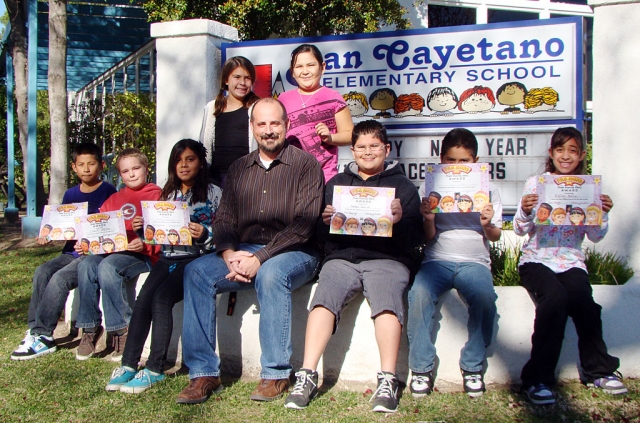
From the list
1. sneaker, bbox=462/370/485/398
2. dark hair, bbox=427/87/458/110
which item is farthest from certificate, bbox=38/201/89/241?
dark hair, bbox=427/87/458/110

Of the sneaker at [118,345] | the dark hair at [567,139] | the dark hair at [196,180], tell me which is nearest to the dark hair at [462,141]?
the dark hair at [567,139]

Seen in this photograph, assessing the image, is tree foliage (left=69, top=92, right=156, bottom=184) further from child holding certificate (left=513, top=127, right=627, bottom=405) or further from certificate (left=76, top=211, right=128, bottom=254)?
child holding certificate (left=513, top=127, right=627, bottom=405)

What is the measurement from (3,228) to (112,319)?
8.30 metres

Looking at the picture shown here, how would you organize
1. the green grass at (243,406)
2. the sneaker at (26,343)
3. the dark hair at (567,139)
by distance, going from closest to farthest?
the green grass at (243,406)
the dark hair at (567,139)
the sneaker at (26,343)

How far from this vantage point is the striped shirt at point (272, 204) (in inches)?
158

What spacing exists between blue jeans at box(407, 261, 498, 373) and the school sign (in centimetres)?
197

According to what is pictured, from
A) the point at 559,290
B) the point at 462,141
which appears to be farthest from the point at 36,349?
the point at 559,290

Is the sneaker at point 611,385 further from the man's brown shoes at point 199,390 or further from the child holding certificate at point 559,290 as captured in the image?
the man's brown shoes at point 199,390

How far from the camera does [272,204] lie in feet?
13.4

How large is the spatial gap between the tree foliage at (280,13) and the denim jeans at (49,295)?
624 centimetres

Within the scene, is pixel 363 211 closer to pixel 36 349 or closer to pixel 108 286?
pixel 108 286

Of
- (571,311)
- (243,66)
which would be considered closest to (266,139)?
(243,66)

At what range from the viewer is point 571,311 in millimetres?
3777

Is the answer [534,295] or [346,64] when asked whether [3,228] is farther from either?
[534,295]
